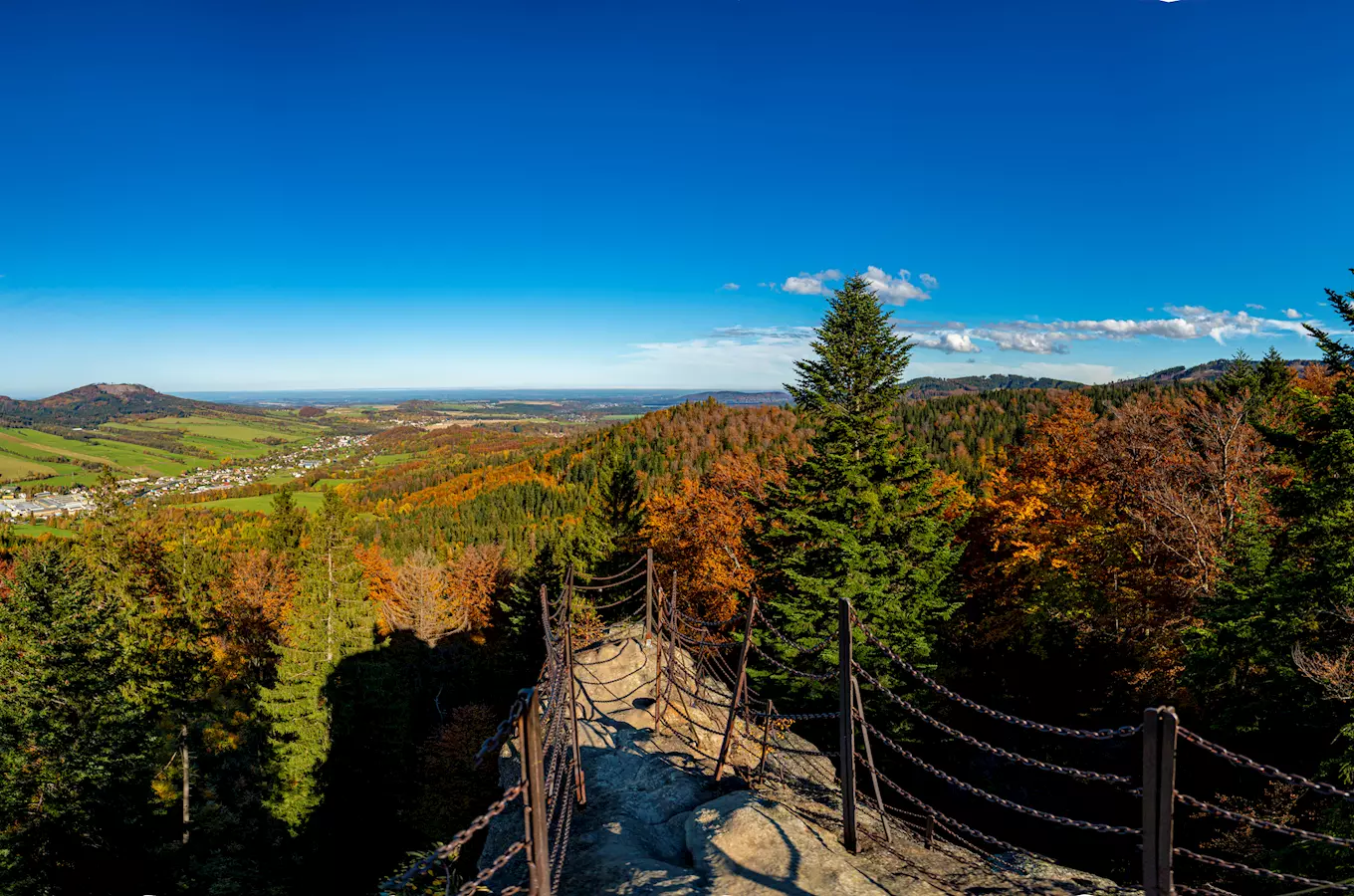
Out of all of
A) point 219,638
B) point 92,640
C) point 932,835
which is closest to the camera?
point 932,835

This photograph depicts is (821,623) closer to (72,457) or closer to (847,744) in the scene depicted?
(847,744)

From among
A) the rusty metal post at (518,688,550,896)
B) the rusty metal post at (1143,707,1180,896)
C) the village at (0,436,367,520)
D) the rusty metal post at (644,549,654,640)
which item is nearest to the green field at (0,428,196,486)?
the village at (0,436,367,520)

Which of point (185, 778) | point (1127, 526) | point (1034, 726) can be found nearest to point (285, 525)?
point (185, 778)

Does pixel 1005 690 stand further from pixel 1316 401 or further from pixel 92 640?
pixel 92 640

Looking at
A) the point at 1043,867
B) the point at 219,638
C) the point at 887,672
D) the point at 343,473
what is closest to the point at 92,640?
the point at 219,638

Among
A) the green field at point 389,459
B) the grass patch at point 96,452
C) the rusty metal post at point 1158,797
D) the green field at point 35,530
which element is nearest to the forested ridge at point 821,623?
the rusty metal post at point 1158,797

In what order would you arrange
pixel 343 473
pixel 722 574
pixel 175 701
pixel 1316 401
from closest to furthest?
pixel 1316 401
pixel 722 574
pixel 175 701
pixel 343 473

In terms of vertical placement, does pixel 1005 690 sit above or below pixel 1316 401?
below
